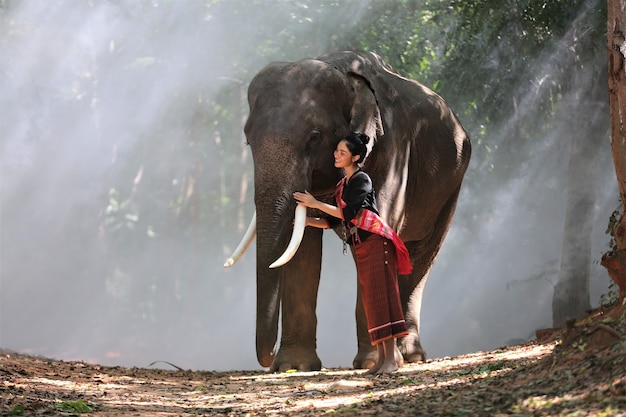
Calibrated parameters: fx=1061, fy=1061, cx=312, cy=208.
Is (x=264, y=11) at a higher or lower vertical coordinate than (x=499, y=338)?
higher

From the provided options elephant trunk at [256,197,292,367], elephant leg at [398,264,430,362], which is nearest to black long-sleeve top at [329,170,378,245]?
elephant trunk at [256,197,292,367]

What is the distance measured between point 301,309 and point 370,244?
1650 mm

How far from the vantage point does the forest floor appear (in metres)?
4.46

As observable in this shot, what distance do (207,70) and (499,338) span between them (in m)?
16.0

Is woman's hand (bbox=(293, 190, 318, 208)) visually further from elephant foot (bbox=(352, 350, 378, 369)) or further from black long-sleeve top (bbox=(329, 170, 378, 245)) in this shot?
elephant foot (bbox=(352, 350, 378, 369))

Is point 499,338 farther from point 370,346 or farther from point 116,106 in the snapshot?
point 116,106

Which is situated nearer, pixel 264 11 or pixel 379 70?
pixel 379 70

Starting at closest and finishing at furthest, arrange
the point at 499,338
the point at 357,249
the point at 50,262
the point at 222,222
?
1. the point at 357,249
2. the point at 499,338
3. the point at 50,262
4. the point at 222,222

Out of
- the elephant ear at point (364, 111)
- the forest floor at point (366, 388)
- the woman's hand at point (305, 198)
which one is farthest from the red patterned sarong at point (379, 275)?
the elephant ear at point (364, 111)

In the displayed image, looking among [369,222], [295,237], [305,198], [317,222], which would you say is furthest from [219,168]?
[369,222]

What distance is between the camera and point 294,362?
8.45m

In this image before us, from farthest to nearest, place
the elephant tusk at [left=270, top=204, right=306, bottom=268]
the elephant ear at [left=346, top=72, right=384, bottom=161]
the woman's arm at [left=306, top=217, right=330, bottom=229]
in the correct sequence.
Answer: the elephant ear at [left=346, top=72, right=384, bottom=161] < the woman's arm at [left=306, top=217, right=330, bottom=229] < the elephant tusk at [left=270, top=204, right=306, bottom=268]

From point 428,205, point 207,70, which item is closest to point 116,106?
point 207,70

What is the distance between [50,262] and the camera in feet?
122
